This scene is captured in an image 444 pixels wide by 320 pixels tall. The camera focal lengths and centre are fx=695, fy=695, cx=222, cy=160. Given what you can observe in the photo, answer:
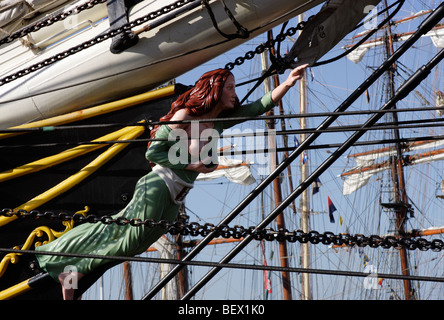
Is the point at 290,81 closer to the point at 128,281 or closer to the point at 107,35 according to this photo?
the point at 107,35

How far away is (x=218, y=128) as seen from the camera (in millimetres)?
3605

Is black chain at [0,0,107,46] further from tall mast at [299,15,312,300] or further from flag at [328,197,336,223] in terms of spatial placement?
flag at [328,197,336,223]

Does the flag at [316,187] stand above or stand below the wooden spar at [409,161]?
below

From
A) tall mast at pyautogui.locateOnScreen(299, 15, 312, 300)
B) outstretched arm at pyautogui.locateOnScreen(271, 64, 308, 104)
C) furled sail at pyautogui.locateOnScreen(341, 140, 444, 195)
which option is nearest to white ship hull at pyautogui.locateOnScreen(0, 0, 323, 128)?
outstretched arm at pyautogui.locateOnScreen(271, 64, 308, 104)

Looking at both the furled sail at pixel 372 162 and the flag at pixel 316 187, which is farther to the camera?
the furled sail at pixel 372 162

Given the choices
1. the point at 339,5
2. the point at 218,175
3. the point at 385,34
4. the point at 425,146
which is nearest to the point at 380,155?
the point at 425,146

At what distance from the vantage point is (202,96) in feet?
11.6

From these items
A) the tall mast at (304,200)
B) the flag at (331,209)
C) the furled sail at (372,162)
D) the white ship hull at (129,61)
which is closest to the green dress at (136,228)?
the white ship hull at (129,61)

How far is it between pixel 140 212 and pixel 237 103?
760 millimetres

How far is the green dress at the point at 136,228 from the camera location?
11.6 feet

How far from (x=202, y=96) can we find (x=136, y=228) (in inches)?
29.6

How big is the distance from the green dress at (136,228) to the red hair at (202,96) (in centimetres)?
12

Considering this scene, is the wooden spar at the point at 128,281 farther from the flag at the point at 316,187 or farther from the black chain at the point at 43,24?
the black chain at the point at 43,24

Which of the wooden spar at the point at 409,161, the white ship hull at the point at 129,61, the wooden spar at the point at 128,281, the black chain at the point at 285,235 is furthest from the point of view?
the wooden spar at the point at 409,161
